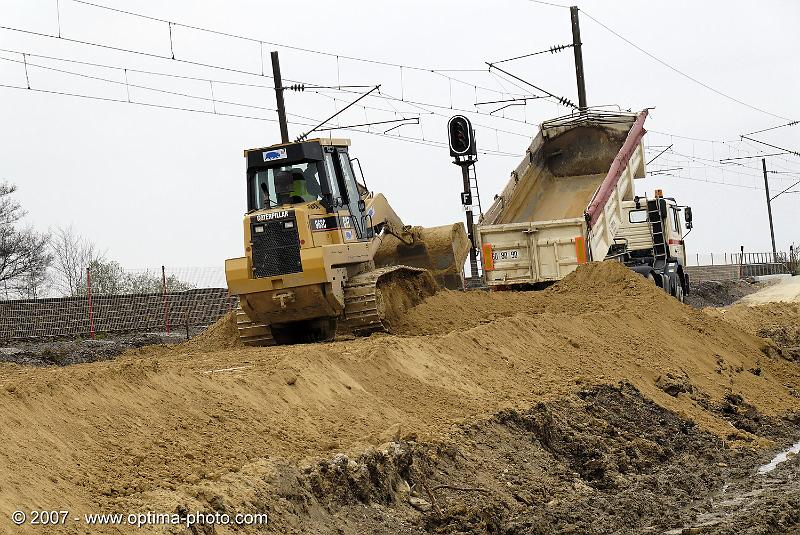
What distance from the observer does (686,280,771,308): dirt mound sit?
136ft

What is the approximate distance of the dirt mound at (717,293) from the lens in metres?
41.5

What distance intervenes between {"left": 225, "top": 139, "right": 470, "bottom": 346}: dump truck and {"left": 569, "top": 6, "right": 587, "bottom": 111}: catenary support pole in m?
17.4

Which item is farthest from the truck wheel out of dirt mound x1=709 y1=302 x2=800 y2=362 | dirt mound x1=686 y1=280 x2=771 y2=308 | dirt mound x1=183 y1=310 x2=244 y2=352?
dirt mound x1=183 y1=310 x2=244 y2=352

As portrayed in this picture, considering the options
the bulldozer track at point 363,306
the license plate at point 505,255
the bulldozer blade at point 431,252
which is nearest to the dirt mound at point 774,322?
the license plate at point 505,255

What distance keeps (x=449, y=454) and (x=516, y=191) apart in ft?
45.4

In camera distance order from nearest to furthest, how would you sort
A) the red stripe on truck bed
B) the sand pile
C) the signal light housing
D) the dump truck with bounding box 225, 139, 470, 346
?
1. the sand pile
2. the dump truck with bounding box 225, 139, 470, 346
3. the red stripe on truck bed
4. the signal light housing

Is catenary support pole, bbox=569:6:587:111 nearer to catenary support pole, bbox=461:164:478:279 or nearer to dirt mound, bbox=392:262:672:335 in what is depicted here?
catenary support pole, bbox=461:164:478:279

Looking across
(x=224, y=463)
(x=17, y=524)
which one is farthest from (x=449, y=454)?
(x=17, y=524)

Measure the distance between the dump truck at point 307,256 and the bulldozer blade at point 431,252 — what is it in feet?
7.66

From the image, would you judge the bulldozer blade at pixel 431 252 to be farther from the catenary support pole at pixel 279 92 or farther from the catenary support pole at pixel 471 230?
the catenary support pole at pixel 279 92

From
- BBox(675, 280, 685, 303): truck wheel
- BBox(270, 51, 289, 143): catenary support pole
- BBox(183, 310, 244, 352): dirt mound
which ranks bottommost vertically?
BBox(675, 280, 685, 303): truck wheel

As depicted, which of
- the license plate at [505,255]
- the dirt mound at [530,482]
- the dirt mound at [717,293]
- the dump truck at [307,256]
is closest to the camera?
the dirt mound at [530,482]

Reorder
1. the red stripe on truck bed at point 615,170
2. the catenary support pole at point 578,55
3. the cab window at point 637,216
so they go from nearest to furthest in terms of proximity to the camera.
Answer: the red stripe on truck bed at point 615,170 < the cab window at point 637,216 < the catenary support pole at point 578,55

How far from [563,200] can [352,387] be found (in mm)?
13131
